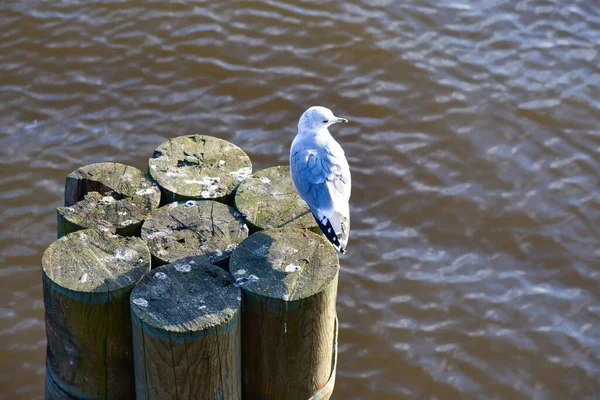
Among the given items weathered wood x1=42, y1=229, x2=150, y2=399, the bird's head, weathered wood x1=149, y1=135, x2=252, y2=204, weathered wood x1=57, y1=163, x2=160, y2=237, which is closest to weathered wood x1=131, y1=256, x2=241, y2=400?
weathered wood x1=42, y1=229, x2=150, y2=399

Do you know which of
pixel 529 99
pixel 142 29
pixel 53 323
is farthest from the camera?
pixel 142 29

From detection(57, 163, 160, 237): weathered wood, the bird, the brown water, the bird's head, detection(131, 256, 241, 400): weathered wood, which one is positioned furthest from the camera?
the brown water

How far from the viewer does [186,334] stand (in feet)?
8.83

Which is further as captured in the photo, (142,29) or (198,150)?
(142,29)

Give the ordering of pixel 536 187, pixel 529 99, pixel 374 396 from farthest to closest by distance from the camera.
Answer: pixel 529 99 < pixel 536 187 < pixel 374 396

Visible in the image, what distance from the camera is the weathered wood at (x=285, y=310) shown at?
2.89 meters

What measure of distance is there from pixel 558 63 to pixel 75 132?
450cm

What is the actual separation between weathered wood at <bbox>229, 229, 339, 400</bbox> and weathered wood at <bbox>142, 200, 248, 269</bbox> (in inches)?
4.3

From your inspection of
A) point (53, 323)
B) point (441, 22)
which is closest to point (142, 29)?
point (441, 22)

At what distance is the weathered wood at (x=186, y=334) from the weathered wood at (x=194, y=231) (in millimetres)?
143

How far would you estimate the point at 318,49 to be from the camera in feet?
24.2

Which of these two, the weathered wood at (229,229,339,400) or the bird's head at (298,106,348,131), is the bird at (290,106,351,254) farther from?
the weathered wood at (229,229,339,400)

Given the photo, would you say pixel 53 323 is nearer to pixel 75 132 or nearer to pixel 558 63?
pixel 75 132

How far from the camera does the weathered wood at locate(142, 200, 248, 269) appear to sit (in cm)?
310
